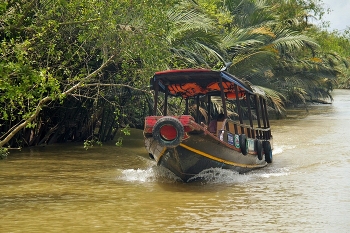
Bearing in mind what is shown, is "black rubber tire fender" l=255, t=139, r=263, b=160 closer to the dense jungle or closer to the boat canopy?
the boat canopy

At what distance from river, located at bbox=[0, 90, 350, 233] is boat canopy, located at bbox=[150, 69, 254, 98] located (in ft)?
5.34

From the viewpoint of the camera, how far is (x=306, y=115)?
2897 cm

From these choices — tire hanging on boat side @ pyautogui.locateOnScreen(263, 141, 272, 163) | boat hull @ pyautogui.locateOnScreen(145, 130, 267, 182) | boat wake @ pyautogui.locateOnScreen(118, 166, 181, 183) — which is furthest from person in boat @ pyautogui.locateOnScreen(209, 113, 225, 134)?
tire hanging on boat side @ pyautogui.locateOnScreen(263, 141, 272, 163)

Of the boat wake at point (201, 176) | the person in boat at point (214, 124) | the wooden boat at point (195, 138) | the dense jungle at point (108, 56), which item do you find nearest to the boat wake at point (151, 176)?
the boat wake at point (201, 176)

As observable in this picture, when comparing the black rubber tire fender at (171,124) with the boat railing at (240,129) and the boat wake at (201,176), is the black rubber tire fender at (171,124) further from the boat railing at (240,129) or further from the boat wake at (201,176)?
the boat railing at (240,129)

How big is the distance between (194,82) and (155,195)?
2.82 metres

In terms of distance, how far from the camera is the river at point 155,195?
796 centimetres

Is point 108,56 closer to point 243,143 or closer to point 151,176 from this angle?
point 151,176

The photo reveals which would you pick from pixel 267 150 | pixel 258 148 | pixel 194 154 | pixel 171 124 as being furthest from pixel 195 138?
pixel 267 150

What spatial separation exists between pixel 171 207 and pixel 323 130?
538 inches

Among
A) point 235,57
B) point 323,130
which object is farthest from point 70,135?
point 323,130

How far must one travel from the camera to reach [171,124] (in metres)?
9.63

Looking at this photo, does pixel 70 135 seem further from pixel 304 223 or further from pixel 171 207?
pixel 304 223

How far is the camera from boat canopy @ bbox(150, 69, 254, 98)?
10.8 m
